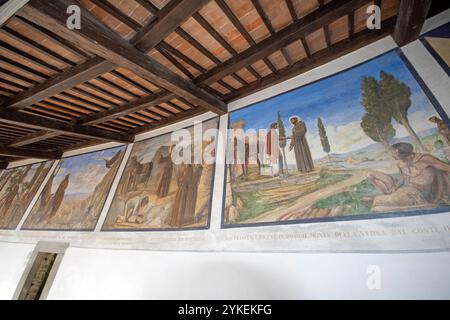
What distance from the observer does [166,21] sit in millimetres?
2512

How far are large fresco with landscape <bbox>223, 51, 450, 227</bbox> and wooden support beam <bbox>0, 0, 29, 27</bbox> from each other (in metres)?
3.24

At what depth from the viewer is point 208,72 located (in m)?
3.72

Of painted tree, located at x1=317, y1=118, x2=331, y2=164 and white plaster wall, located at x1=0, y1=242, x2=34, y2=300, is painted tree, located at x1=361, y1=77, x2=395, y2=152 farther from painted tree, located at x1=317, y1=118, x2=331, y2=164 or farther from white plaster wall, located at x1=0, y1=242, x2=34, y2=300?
white plaster wall, located at x1=0, y1=242, x2=34, y2=300

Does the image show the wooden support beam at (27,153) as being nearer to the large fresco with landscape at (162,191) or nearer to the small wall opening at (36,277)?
the small wall opening at (36,277)

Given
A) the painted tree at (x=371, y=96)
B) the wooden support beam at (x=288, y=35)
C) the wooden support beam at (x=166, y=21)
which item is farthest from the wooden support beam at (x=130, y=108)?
the painted tree at (x=371, y=96)

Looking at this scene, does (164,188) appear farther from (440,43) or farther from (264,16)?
(440,43)

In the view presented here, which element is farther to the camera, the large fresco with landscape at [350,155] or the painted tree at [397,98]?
the painted tree at [397,98]

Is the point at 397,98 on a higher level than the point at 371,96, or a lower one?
lower

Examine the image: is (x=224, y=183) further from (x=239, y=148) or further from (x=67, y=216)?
(x=67, y=216)

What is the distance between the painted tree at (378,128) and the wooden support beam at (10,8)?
3.98 meters

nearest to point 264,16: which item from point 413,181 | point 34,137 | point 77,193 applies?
point 413,181

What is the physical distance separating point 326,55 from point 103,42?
3.32 metres

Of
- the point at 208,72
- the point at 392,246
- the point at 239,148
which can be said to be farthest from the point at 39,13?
the point at 392,246

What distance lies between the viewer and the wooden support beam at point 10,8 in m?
1.95
